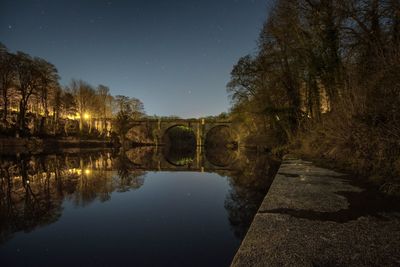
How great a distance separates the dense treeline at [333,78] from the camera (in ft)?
18.4

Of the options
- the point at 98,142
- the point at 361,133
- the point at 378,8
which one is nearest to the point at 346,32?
the point at 378,8

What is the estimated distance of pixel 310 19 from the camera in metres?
13.6

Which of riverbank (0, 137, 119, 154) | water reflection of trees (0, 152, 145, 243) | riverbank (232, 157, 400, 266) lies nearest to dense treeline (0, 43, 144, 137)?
riverbank (0, 137, 119, 154)

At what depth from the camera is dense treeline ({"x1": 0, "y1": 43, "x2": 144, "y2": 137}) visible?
1267 inches

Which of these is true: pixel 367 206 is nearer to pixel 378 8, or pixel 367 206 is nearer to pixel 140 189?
pixel 140 189

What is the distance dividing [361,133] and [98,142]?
42.1 metres

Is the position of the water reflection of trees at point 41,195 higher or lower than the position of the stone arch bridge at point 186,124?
lower

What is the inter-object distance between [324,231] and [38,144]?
35.2 metres

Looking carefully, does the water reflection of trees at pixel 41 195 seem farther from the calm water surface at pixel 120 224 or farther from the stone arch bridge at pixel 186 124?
the stone arch bridge at pixel 186 124

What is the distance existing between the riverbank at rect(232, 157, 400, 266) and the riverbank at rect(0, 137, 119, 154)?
87.5 feet

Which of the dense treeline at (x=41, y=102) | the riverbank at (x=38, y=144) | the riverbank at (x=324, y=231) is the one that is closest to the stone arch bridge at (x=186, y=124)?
the dense treeline at (x=41, y=102)

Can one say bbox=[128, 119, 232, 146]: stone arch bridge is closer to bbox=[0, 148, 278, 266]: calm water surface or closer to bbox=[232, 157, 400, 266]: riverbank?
bbox=[0, 148, 278, 266]: calm water surface

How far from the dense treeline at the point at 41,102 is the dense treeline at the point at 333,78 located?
27877mm

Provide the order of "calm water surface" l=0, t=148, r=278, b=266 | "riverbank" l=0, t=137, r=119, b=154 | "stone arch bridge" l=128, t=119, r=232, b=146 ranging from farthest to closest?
"stone arch bridge" l=128, t=119, r=232, b=146, "riverbank" l=0, t=137, r=119, b=154, "calm water surface" l=0, t=148, r=278, b=266
